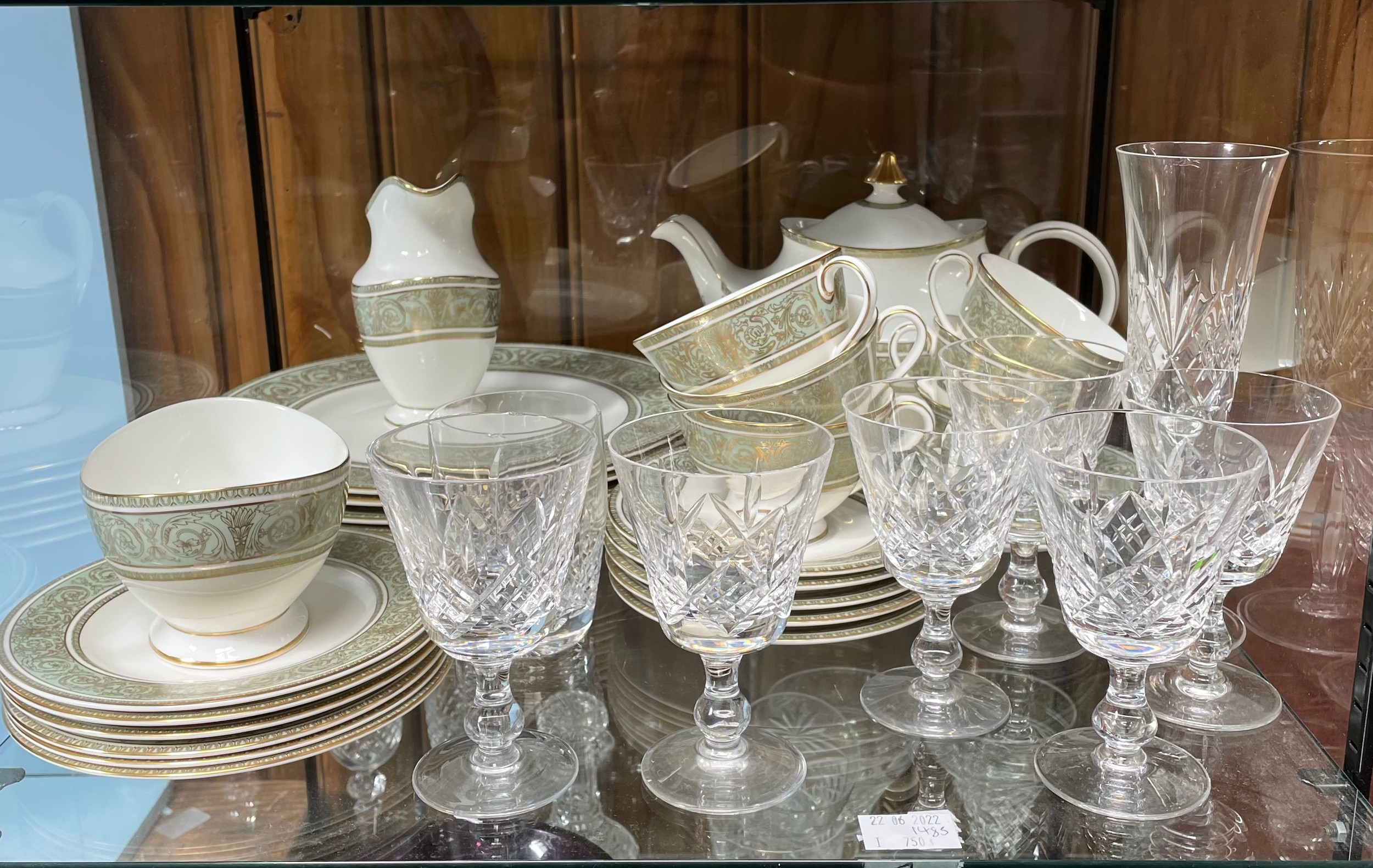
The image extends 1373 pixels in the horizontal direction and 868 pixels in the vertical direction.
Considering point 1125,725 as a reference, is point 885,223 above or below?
above

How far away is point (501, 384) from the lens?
87 centimetres

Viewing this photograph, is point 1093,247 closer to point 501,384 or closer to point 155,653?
point 501,384

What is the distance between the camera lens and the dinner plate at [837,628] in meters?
0.65

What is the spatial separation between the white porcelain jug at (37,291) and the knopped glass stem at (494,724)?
46 centimetres

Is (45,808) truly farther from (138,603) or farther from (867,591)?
(867,591)

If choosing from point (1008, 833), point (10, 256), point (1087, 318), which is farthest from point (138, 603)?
point (1087, 318)

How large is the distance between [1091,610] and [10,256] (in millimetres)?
715

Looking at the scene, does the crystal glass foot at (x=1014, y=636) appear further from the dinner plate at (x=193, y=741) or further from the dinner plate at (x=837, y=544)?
the dinner plate at (x=193, y=741)

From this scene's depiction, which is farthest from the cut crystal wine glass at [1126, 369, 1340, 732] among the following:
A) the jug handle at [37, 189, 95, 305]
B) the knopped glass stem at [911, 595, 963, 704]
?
the jug handle at [37, 189, 95, 305]

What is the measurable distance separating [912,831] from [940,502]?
146 mm

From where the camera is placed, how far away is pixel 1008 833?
1.72ft

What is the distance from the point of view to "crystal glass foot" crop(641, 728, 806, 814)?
542 millimetres

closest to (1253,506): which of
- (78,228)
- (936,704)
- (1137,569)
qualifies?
(1137,569)

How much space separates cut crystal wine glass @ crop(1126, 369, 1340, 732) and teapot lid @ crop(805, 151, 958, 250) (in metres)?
0.18
